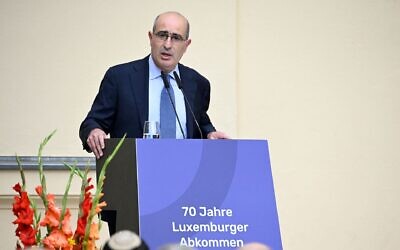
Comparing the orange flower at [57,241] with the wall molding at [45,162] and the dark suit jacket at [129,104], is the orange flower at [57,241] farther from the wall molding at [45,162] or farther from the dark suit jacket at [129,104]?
the wall molding at [45,162]

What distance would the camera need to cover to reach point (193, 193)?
326 cm

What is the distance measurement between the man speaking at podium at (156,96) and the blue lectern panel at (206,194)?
0.45m

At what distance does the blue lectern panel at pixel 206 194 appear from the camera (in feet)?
10.4

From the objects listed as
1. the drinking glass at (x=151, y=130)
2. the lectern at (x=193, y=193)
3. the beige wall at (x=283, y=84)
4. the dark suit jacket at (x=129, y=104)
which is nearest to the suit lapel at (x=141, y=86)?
the dark suit jacket at (x=129, y=104)

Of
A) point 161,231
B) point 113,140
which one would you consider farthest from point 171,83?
point 161,231

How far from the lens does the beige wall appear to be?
18.9ft

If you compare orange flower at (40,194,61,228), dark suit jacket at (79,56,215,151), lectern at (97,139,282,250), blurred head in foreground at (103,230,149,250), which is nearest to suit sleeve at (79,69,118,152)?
dark suit jacket at (79,56,215,151)

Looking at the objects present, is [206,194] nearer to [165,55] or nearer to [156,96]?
[156,96]

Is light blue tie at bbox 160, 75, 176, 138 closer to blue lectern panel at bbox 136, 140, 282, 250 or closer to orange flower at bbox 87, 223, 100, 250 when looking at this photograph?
blue lectern panel at bbox 136, 140, 282, 250

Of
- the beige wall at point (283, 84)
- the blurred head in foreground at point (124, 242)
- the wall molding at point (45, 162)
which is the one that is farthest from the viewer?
the beige wall at point (283, 84)

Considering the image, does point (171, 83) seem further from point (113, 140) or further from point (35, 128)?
point (35, 128)

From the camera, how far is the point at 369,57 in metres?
6.14

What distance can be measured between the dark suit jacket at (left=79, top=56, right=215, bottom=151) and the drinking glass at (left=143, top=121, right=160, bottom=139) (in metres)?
0.32

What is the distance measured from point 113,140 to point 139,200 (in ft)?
0.90
